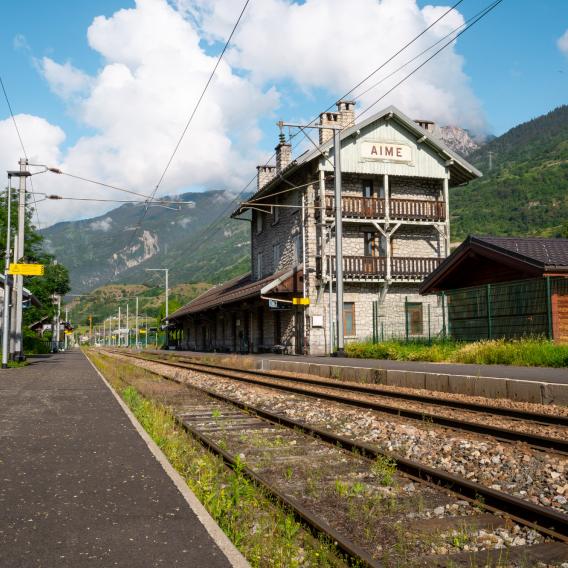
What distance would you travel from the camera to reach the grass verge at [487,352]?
1636cm

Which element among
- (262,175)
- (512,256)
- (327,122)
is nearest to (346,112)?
(327,122)

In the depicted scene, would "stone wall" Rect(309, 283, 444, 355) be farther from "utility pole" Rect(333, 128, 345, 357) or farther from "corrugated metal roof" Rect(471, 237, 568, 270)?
"corrugated metal roof" Rect(471, 237, 568, 270)

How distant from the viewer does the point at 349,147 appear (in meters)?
33.2

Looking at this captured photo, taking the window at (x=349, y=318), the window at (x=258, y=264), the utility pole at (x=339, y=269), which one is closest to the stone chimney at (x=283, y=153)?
the window at (x=258, y=264)

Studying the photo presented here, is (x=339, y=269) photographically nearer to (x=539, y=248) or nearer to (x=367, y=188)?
(x=539, y=248)

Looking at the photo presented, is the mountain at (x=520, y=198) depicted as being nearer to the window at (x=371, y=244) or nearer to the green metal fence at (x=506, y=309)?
the window at (x=371, y=244)

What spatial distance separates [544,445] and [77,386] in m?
11.9

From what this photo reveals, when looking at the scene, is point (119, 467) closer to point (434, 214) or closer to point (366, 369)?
point (366, 369)

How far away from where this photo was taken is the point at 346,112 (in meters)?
34.3

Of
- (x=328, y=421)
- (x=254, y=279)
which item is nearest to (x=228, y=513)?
(x=328, y=421)

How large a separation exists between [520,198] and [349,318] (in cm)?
11036

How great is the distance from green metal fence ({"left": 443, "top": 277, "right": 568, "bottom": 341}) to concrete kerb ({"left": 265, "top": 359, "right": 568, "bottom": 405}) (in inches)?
219

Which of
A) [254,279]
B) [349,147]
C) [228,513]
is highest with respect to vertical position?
[349,147]

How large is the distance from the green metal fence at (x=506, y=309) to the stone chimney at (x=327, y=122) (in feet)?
40.5
